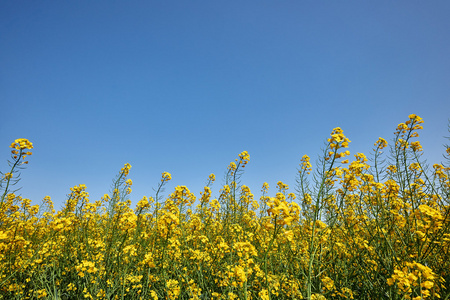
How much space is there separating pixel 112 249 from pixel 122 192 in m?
2.63

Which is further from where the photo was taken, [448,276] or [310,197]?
[310,197]

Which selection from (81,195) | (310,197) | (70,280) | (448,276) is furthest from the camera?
(81,195)

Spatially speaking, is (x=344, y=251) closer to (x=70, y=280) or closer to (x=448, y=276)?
(x=448, y=276)

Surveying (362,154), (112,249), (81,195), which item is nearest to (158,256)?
(112,249)

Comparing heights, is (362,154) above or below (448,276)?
above

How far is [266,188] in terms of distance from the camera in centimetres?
798

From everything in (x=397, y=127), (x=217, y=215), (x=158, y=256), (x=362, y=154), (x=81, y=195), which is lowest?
(x=158, y=256)

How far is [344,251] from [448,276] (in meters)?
1.35

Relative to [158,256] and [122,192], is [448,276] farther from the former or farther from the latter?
[122,192]

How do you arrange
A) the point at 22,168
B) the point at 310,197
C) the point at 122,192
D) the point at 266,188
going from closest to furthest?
1. the point at 22,168
2. the point at 310,197
3. the point at 122,192
4. the point at 266,188

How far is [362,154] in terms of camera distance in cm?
417

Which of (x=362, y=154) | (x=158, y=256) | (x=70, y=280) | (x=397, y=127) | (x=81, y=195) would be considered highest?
(x=397, y=127)

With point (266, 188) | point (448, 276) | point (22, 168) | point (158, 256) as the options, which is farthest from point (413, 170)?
point (22, 168)

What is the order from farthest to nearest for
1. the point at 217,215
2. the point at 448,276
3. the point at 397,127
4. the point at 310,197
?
1. the point at 217,215
2. the point at 310,197
3. the point at 397,127
4. the point at 448,276
